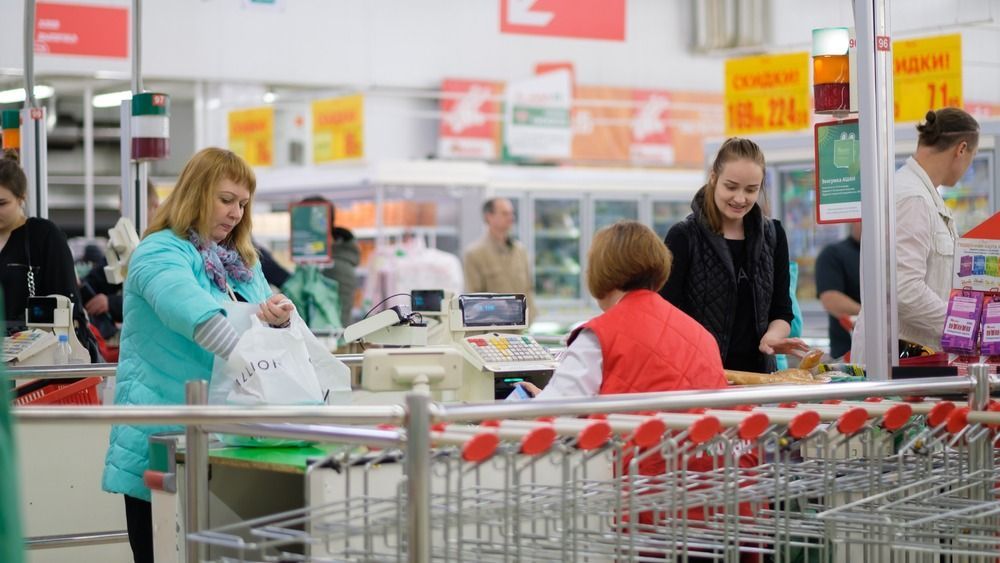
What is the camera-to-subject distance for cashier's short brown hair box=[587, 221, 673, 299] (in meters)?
3.48

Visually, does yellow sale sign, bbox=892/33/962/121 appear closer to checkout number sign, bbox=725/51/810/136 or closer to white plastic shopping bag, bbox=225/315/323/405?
checkout number sign, bbox=725/51/810/136

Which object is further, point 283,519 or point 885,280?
point 885,280

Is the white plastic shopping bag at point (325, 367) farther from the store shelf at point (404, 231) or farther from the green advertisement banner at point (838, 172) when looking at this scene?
the store shelf at point (404, 231)

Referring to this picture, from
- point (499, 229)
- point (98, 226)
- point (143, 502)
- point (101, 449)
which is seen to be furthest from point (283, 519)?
point (98, 226)

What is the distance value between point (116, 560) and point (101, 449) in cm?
46

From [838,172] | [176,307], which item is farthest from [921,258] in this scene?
[176,307]

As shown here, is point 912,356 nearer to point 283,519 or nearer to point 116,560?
point 283,519

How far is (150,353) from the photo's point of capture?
357 cm

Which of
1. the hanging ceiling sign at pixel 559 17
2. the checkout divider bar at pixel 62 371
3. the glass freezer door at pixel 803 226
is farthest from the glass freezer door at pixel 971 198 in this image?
the checkout divider bar at pixel 62 371

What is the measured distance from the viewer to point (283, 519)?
2.68 metres

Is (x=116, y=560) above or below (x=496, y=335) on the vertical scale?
below

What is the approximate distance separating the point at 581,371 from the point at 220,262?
1045 mm

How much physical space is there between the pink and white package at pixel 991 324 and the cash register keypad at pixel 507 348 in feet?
4.54

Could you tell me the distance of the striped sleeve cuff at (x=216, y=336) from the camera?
3.43 metres
